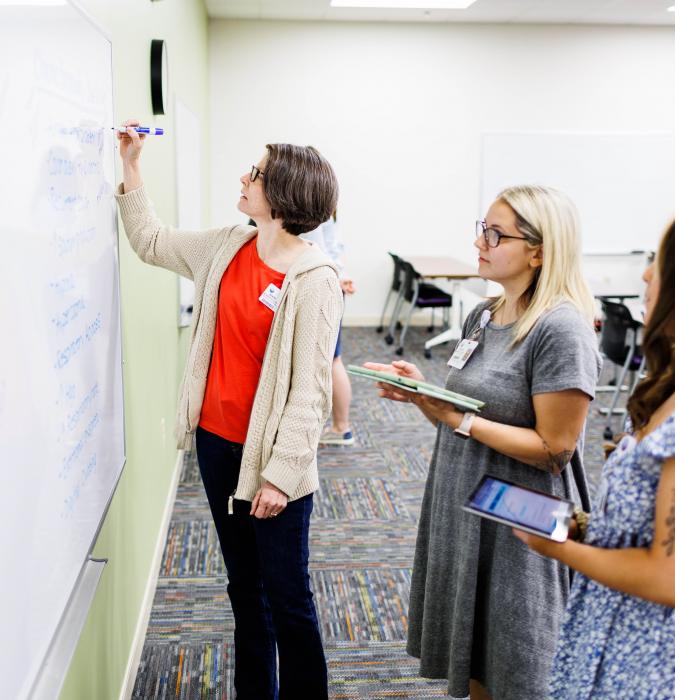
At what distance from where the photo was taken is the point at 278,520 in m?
1.58

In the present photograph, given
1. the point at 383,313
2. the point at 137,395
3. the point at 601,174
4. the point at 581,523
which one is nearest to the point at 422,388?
the point at 581,523

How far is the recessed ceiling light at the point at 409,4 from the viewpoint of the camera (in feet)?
19.2

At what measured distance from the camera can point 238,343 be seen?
5.18ft

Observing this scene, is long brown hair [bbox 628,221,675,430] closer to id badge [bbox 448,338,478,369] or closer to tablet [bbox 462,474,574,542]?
tablet [bbox 462,474,574,542]

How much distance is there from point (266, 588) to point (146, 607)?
856 mm

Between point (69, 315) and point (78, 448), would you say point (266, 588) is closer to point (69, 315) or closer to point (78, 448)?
point (78, 448)

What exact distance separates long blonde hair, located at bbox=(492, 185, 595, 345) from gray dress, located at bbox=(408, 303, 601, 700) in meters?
0.03

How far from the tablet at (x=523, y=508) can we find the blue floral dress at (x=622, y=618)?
6 cm

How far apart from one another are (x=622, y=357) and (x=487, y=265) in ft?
10.6

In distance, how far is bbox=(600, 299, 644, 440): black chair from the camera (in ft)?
13.8

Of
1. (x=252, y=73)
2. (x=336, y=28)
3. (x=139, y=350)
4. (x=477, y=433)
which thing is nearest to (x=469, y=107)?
(x=336, y=28)

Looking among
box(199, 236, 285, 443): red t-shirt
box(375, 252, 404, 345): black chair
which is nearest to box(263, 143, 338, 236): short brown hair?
box(199, 236, 285, 443): red t-shirt

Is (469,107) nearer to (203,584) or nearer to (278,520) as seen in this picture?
(203,584)

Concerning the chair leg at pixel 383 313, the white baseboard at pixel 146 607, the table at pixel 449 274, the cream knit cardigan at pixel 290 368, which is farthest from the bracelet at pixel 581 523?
the chair leg at pixel 383 313
